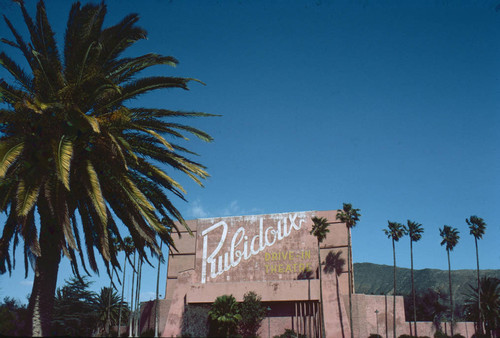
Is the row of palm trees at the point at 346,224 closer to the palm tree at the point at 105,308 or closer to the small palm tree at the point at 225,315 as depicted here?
the small palm tree at the point at 225,315

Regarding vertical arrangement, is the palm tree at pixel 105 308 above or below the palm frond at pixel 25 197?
below

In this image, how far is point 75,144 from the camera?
12125 mm

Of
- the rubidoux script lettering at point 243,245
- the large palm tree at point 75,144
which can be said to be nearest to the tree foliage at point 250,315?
the rubidoux script lettering at point 243,245

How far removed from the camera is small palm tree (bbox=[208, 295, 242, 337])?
46.8 meters

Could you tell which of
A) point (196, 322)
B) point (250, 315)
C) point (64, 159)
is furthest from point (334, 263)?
point (64, 159)

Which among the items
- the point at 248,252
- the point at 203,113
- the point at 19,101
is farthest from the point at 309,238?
the point at 19,101

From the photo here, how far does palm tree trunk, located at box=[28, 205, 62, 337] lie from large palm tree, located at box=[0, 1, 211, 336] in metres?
0.03

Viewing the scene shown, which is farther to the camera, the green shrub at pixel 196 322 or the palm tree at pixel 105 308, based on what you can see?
the palm tree at pixel 105 308

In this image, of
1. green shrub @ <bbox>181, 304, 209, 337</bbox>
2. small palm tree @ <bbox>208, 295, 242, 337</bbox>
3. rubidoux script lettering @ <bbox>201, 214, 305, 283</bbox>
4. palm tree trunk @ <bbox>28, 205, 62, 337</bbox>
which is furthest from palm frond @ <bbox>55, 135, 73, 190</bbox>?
rubidoux script lettering @ <bbox>201, 214, 305, 283</bbox>

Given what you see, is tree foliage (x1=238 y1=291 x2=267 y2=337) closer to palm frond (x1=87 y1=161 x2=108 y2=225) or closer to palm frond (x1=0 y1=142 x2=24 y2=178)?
palm frond (x1=87 y1=161 x2=108 y2=225)

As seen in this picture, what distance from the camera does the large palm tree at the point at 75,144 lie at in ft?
37.1

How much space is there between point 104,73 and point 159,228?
4828mm

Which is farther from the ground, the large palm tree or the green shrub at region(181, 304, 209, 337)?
the large palm tree

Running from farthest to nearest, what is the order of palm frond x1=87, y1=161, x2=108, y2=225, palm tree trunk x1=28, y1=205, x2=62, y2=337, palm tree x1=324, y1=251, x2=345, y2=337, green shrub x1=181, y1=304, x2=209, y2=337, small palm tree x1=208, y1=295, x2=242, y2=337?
palm tree x1=324, y1=251, x2=345, y2=337, green shrub x1=181, y1=304, x2=209, y2=337, small palm tree x1=208, y1=295, x2=242, y2=337, palm tree trunk x1=28, y1=205, x2=62, y2=337, palm frond x1=87, y1=161, x2=108, y2=225
